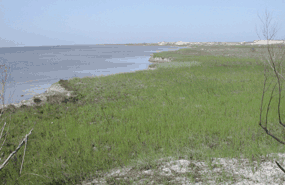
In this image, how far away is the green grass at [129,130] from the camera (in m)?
4.88

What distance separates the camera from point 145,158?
15.8ft

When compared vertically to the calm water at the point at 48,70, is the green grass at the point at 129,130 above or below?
below

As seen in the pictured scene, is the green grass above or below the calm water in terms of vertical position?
below

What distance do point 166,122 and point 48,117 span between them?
17.6ft

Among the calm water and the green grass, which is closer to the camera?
the green grass

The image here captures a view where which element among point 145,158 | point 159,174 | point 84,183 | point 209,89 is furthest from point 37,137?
point 209,89

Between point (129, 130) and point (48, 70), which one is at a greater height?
point (48, 70)

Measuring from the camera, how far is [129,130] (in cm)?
679

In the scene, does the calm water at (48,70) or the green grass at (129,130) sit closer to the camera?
the green grass at (129,130)

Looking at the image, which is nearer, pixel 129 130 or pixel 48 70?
pixel 129 130

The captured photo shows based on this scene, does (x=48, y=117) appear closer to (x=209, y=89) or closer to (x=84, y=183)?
(x=84, y=183)

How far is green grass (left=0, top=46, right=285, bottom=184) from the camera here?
4.88 meters

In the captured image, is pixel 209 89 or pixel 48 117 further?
pixel 209 89

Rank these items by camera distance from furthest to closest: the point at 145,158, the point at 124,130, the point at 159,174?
1. the point at 124,130
2. the point at 145,158
3. the point at 159,174
